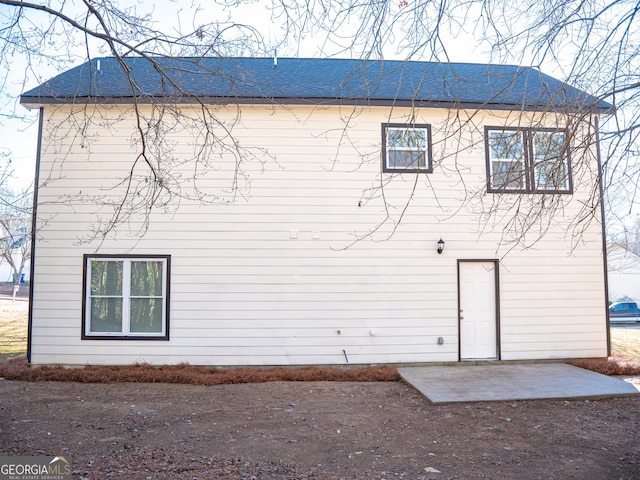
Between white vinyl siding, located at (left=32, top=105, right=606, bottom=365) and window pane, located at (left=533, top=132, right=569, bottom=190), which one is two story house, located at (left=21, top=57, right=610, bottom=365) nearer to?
white vinyl siding, located at (left=32, top=105, right=606, bottom=365)

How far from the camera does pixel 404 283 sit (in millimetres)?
9172

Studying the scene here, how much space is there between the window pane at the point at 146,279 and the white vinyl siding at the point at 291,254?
0.91 ft

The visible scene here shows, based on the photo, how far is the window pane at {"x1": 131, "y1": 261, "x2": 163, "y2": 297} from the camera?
903cm

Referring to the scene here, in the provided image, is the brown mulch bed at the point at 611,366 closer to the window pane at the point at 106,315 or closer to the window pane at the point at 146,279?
the window pane at the point at 146,279

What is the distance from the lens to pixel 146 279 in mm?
9062

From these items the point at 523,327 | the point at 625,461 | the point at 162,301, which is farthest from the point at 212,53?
the point at 523,327

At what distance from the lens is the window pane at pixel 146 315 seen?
8961 millimetres

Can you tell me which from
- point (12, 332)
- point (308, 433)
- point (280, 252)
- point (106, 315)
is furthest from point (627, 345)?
point (12, 332)

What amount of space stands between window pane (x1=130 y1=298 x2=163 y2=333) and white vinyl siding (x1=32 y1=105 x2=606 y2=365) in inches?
10.2

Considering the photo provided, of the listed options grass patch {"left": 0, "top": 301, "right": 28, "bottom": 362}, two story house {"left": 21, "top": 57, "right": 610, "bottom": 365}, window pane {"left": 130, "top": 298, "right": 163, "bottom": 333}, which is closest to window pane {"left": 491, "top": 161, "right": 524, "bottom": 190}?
two story house {"left": 21, "top": 57, "right": 610, "bottom": 365}

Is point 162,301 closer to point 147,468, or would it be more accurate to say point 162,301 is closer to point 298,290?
point 298,290

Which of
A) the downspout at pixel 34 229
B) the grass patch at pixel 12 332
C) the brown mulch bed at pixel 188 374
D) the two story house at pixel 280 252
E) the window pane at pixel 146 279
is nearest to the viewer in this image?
the brown mulch bed at pixel 188 374

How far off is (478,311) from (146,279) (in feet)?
20.6

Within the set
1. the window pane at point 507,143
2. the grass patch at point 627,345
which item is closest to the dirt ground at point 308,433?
the window pane at point 507,143
